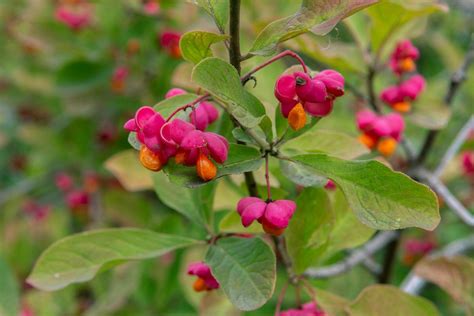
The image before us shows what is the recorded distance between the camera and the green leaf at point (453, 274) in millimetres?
1202

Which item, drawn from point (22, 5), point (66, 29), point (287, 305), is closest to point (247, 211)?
point (287, 305)

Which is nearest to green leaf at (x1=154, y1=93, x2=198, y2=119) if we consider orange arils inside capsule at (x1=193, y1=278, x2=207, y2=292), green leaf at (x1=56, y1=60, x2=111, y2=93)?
orange arils inside capsule at (x1=193, y1=278, x2=207, y2=292)

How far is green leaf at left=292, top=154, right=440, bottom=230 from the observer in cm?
78

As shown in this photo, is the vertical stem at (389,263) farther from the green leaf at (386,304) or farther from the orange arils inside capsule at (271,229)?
the orange arils inside capsule at (271,229)

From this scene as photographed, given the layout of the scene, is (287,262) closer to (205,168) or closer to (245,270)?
(245,270)

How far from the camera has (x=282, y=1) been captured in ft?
7.63

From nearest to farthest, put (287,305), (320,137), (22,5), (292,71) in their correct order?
(292,71) → (320,137) → (287,305) → (22,5)

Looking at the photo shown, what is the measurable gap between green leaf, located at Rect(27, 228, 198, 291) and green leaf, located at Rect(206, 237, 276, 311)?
0.10 meters

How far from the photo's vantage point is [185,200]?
3.67 ft

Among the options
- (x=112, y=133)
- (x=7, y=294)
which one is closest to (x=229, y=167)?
(x=7, y=294)

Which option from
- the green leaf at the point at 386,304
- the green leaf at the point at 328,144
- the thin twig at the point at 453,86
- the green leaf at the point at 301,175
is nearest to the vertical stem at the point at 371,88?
the thin twig at the point at 453,86

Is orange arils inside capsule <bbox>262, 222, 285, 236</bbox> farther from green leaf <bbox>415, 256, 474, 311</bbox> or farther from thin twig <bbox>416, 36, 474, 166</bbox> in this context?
thin twig <bbox>416, 36, 474, 166</bbox>

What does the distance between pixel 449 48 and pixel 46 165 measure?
5.18 ft

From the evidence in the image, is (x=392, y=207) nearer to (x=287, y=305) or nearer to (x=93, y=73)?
(x=287, y=305)
